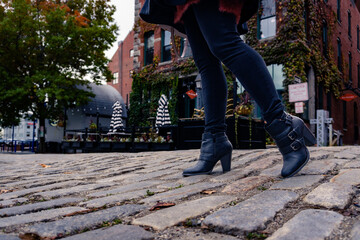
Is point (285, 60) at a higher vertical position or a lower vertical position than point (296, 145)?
higher

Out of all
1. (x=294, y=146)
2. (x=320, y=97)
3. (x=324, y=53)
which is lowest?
(x=294, y=146)

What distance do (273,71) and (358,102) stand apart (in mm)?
13124

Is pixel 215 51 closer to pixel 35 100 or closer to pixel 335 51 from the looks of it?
pixel 35 100

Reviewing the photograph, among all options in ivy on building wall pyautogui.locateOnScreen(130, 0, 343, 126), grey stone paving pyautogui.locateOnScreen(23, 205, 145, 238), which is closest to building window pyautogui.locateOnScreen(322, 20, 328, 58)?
ivy on building wall pyautogui.locateOnScreen(130, 0, 343, 126)

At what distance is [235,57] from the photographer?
1.99 metres

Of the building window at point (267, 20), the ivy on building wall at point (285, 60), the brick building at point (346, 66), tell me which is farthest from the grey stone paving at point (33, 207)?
the brick building at point (346, 66)

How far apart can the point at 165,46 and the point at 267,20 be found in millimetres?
6356

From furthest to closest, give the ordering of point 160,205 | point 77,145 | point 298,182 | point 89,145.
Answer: point 77,145
point 89,145
point 298,182
point 160,205

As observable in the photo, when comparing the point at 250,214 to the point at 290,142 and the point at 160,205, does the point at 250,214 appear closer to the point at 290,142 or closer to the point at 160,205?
the point at 160,205

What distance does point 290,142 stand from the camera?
1988 mm

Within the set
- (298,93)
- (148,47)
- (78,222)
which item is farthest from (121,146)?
(148,47)

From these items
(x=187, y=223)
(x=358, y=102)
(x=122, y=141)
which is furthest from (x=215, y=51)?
(x=358, y=102)

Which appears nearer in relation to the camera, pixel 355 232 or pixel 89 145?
pixel 355 232

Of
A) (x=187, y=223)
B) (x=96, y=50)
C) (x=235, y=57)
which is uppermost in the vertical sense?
(x=96, y=50)
